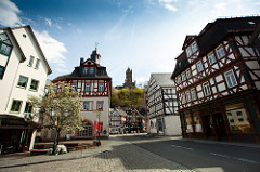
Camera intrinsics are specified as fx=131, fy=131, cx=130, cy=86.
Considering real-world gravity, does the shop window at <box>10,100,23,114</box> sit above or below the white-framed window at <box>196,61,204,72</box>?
below

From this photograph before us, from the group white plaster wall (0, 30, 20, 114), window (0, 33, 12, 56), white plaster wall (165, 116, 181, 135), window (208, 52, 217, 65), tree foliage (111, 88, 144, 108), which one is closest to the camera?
white plaster wall (0, 30, 20, 114)

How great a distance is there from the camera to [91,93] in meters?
26.7

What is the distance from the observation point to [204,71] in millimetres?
17750

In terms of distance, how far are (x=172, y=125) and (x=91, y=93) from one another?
737 inches

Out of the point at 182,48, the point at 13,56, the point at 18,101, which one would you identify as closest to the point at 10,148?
the point at 18,101

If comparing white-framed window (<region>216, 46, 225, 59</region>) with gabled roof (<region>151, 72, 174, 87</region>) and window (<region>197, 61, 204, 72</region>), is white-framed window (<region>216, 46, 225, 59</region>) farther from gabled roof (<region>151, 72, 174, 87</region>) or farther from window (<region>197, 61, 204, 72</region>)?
gabled roof (<region>151, 72, 174, 87</region>)

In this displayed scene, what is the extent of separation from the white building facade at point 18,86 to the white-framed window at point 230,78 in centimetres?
2098

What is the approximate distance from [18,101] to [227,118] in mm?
22195

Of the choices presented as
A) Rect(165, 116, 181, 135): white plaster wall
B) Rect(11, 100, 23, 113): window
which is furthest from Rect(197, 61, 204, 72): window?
Rect(11, 100, 23, 113): window

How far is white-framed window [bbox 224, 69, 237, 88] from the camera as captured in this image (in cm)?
1370

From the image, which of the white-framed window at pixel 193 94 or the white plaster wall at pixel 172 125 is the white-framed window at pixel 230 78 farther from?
the white plaster wall at pixel 172 125

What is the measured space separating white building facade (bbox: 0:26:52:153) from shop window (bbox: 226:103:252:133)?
2054cm

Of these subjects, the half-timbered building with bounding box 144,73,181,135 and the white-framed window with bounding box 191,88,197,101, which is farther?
the half-timbered building with bounding box 144,73,181,135

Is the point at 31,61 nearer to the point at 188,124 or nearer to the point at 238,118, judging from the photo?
the point at 188,124
